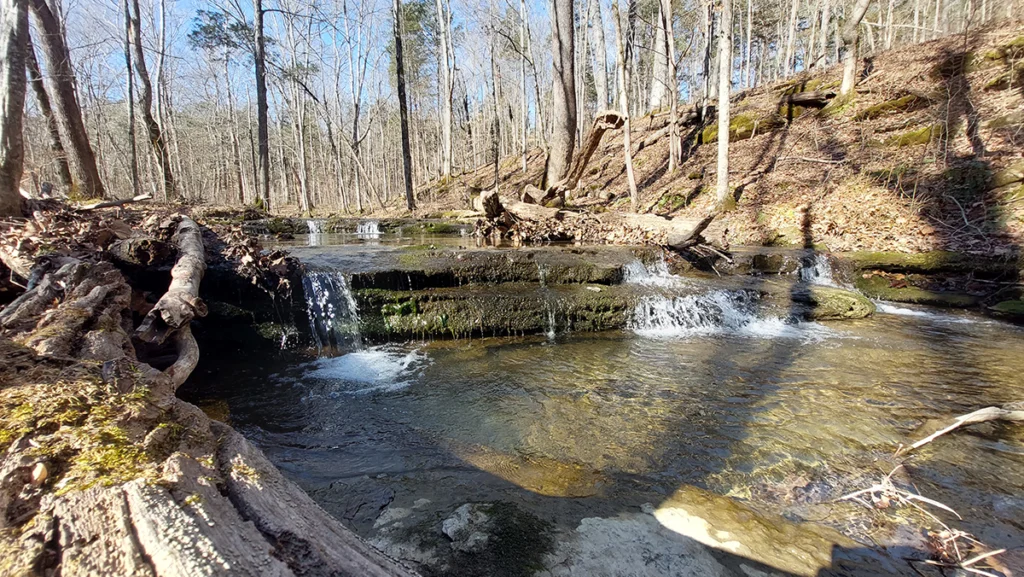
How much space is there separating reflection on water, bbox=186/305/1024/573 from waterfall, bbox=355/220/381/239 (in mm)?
7704

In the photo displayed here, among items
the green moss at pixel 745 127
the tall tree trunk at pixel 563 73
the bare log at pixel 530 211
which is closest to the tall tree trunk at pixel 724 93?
the tall tree trunk at pixel 563 73

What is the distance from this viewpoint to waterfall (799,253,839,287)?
26.4 feet

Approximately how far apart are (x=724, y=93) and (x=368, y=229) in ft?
35.6

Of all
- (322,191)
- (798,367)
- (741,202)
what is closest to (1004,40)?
(741,202)

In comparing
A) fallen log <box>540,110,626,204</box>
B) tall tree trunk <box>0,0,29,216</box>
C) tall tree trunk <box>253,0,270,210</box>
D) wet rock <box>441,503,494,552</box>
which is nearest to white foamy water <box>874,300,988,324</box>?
fallen log <box>540,110,626,204</box>

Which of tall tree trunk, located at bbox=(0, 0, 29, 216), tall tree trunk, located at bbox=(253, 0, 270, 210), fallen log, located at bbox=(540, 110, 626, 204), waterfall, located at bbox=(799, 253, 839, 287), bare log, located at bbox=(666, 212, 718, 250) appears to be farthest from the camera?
tall tree trunk, located at bbox=(253, 0, 270, 210)

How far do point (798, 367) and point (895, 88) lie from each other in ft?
47.2

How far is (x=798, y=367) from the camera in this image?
472 centimetres

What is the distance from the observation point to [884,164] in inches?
422

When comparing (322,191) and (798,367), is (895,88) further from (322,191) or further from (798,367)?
(322,191)

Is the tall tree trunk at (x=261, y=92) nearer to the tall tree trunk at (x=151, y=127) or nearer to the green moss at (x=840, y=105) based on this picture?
the tall tree trunk at (x=151, y=127)

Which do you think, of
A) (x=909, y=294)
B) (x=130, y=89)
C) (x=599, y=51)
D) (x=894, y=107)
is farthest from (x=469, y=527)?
(x=130, y=89)

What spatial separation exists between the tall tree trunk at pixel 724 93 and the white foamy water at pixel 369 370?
9.99m

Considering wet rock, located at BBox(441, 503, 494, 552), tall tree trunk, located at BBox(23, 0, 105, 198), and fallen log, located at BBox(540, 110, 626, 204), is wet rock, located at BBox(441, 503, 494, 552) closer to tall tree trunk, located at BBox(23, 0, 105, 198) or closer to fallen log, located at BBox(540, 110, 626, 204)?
fallen log, located at BBox(540, 110, 626, 204)
